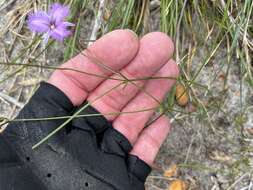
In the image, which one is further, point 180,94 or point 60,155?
point 180,94

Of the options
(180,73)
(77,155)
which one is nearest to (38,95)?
(77,155)

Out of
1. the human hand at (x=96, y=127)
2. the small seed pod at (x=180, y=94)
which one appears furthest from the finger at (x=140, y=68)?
the small seed pod at (x=180, y=94)

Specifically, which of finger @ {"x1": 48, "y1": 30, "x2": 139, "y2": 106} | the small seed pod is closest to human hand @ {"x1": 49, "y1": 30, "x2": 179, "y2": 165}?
finger @ {"x1": 48, "y1": 30, "x2": 139, "y2": 106}

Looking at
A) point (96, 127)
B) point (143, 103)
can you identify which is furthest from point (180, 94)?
point (96, 127)

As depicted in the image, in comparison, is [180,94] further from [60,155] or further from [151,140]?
[60,155]

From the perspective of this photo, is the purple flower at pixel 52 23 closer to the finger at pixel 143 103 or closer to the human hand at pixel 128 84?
the human hand at pixel 128 84

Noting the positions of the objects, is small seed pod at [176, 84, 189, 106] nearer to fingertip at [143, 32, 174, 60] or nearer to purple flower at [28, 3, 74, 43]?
fingertip at [143, 32, 174, 60]

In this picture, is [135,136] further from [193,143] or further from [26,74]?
[26,74]
